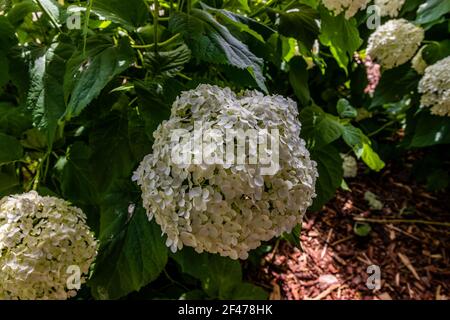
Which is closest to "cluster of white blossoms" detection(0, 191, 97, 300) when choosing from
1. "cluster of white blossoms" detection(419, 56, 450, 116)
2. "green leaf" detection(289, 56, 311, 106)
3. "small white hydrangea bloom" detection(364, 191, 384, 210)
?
"green leaf" detection(289, 56, 311, 106)

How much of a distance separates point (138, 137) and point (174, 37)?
25 centimetres

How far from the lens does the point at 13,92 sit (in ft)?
4.52

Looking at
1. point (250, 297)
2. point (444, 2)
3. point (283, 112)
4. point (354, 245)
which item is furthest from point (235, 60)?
point (354, 245)

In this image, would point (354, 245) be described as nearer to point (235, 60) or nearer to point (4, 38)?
point (235, 60)

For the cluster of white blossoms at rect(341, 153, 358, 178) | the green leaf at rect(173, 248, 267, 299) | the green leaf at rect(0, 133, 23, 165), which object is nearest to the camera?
the green leaf at rect(0, 133, 23, 165)

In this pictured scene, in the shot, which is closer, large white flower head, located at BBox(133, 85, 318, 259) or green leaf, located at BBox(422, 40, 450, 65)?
large white flower head, located at BBox(133, 85, 318, 259)

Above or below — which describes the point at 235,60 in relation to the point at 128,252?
above

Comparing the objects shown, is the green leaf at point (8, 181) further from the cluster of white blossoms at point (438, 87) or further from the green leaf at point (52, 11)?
the cluster of white blossoms at point (438, 87)

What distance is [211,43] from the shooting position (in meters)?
0.92

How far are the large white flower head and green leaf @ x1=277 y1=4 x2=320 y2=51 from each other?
1.09 feet

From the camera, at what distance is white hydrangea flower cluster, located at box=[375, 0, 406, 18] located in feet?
6.70

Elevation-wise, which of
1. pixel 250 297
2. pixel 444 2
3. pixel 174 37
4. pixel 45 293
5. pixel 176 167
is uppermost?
pixel 444 2

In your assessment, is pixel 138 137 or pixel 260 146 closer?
pixel 260 146

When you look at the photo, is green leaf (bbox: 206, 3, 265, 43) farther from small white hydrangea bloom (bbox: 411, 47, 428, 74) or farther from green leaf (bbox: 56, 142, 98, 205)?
small white hydrangea bloom (bbox: 411, 47, 428, 74)
